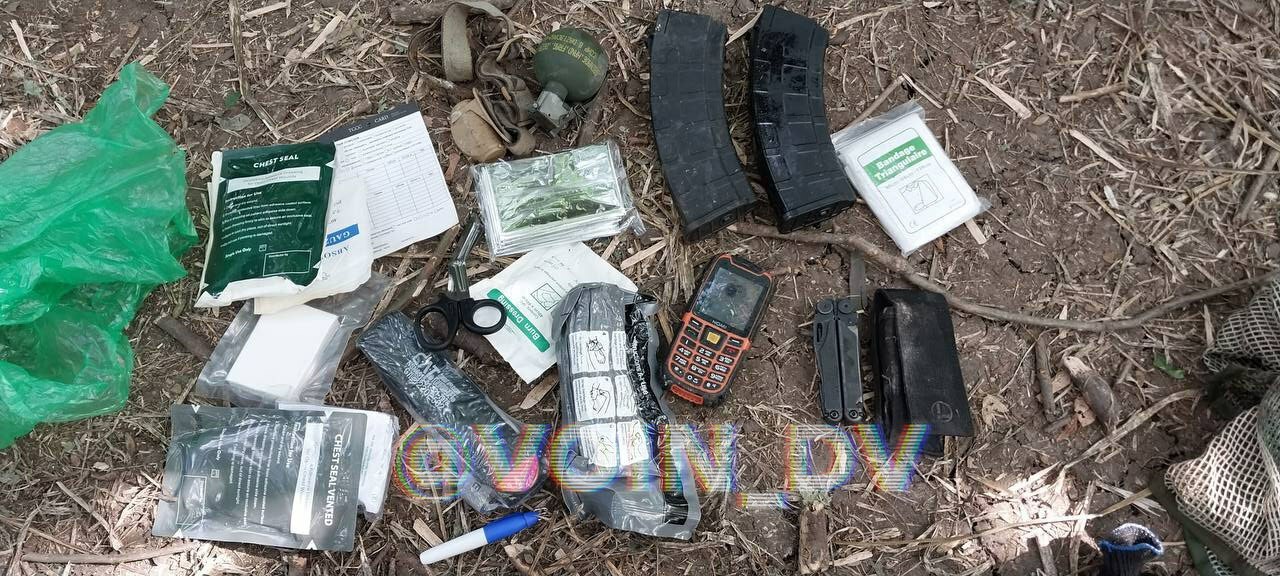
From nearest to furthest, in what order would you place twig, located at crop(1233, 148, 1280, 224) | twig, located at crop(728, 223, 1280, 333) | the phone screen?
the phone screen → twig, located at crop(728, 223, 1280, 333) → twig, located at crop(1233, 148, 1280, 224)

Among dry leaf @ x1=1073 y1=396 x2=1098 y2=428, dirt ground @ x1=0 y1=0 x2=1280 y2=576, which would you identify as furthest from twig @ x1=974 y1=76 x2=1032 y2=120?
dry leaf @ x1=1073 y1=396 x2=1098 y2=428

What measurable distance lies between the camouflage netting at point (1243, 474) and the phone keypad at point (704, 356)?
1.24m

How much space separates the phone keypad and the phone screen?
0.04 metres

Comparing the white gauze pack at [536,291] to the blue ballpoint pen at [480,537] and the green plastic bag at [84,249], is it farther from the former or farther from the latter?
the green plastic bag at [84,249]

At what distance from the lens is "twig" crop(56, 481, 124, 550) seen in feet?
6.81

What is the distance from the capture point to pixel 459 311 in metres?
2.15

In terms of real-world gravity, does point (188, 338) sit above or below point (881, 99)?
below

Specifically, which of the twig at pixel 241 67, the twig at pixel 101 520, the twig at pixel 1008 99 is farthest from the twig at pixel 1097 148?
the twig at pixel 101 520

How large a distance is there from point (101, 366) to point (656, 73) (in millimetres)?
1757

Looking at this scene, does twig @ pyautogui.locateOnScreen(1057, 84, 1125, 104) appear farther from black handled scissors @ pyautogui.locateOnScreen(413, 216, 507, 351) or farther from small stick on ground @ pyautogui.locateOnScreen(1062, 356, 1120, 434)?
black handled scissors @ pyautogui.locateOnScreen(413, 216, 507, 351)

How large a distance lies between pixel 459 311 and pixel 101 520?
3.70 feet

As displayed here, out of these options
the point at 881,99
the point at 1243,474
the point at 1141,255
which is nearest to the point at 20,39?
the point at 881,99

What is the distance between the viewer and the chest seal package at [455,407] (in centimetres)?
208

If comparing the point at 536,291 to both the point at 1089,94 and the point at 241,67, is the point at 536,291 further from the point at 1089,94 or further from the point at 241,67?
the point at 1089,94
